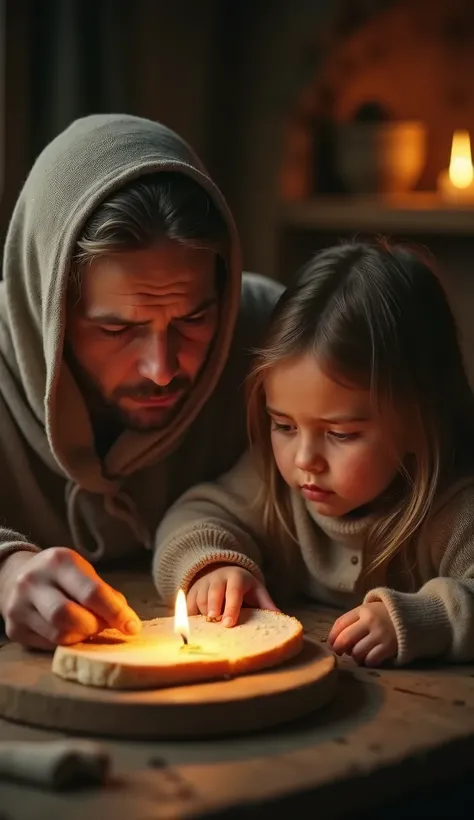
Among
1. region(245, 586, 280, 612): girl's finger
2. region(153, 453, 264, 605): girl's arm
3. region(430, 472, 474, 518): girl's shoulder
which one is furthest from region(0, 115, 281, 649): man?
region(430, 472, 474, 518): girl's shoulder

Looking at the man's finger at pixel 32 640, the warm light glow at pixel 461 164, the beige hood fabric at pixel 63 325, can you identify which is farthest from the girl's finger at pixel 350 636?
the warm light glow at pixel 461 164

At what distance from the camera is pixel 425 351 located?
1.66m

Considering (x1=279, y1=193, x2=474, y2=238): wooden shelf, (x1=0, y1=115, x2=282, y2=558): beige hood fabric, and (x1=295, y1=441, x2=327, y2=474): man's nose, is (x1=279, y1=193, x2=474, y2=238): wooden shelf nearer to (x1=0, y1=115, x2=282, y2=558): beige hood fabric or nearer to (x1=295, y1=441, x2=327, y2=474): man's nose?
(x1=0, y1=115, x2=282, y2=558): beige hood fabric

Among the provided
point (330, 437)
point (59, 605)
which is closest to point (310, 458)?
point (330, 437)

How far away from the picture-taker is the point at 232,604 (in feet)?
5.01

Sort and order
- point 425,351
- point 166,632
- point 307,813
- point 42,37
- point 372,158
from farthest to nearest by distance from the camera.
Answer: point 372,158 → point 42,37 → point 425,351 → point 166,632 → point 307,813

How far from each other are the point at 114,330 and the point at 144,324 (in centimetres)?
4

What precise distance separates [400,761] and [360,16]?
214cm

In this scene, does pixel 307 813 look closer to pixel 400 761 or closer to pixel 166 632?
pixel 400 761

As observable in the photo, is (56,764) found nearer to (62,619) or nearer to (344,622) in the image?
(62,619)

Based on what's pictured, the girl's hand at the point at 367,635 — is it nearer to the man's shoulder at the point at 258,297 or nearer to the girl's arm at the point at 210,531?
the girl's arm at the point at 210,531

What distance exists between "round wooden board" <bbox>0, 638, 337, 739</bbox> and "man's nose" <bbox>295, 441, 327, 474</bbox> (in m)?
0.34

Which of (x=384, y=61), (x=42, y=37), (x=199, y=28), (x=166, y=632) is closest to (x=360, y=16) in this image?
(x=384, y=61)

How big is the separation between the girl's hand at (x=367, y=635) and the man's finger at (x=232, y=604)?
0.12 metres
